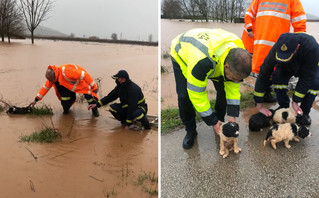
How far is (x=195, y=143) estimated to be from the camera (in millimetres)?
2850

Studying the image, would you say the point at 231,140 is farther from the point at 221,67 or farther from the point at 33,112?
the point at 33,112

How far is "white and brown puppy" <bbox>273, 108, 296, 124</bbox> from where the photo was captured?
2.96 metres

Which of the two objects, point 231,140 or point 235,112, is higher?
point 235,112

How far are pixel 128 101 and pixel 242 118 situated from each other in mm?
1529

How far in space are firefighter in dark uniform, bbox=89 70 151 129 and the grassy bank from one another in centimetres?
31

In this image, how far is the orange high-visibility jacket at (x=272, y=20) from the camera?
339 cm

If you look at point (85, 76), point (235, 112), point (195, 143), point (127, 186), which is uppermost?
point (85, 76)

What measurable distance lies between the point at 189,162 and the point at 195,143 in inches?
13.9

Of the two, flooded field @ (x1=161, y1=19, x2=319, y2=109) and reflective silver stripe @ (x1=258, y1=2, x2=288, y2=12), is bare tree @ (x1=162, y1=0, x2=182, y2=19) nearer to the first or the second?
flooded field @ (x1=161, y1=19, x2=319, y2=109)

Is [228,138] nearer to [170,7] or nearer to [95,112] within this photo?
[95,112]

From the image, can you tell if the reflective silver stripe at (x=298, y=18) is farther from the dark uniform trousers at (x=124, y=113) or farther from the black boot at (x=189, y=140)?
the dark uniform trousers at (x=124, y=113)

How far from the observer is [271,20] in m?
3.49

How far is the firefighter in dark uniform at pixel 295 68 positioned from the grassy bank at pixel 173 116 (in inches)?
22.7

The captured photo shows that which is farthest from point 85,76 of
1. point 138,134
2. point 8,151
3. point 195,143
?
point 195,143
